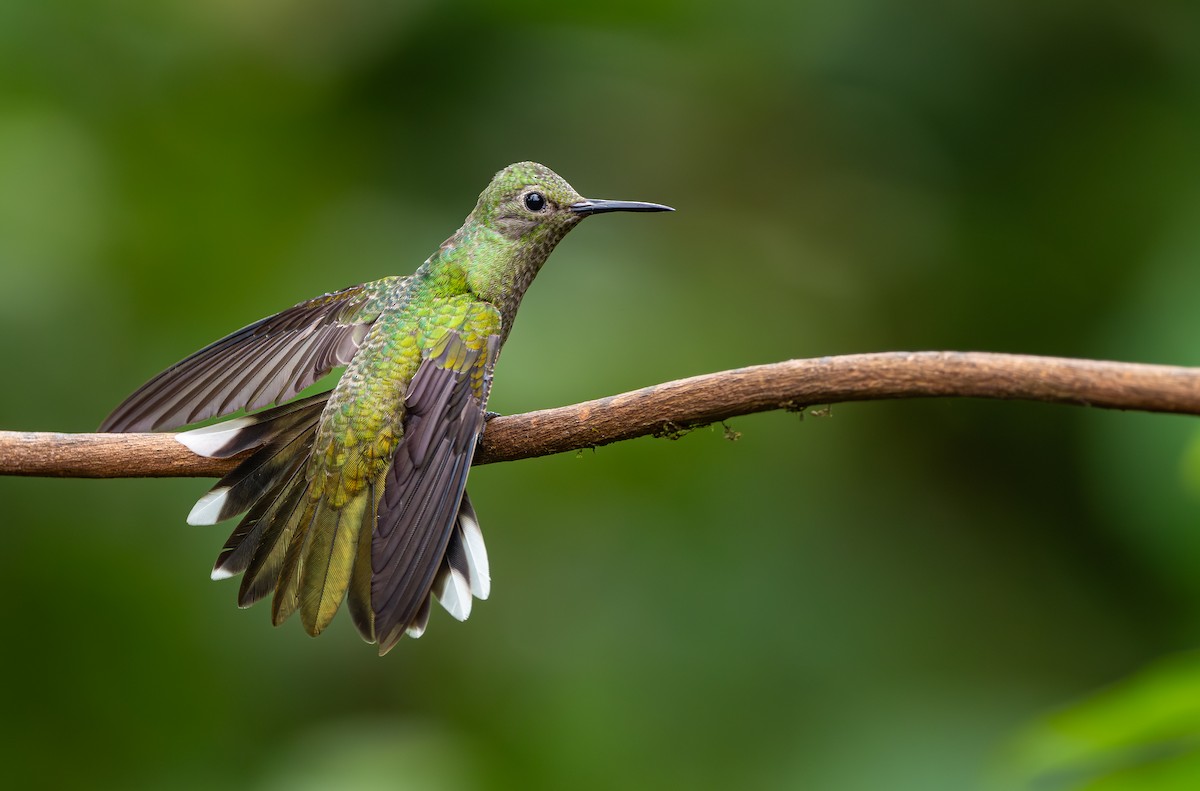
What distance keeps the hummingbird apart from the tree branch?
0.22 meters

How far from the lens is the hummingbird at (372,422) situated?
2.94 meters

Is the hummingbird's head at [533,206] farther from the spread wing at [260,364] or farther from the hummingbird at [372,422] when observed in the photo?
the spread wing at [260,364]

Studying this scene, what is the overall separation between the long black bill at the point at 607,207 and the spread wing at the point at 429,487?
454mm

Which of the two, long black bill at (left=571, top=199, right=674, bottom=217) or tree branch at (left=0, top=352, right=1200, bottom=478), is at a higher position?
long black bill at (left=571, top=199, right=674, bottom=217)

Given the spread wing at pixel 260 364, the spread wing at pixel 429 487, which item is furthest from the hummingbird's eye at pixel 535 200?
the spread wing at pixel 260 364

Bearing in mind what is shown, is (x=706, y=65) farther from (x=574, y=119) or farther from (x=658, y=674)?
(x=658, y=674)

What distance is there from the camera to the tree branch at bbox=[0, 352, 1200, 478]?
1694 millimetres

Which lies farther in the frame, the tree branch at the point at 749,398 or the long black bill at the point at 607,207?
the long black bill at the point at 607,207

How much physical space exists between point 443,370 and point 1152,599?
274 cm

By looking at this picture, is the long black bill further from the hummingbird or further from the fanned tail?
the fanned tail

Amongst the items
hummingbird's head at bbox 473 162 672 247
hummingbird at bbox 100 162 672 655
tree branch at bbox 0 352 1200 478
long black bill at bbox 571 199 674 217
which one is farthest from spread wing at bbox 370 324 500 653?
long black bill at bbox 571 199 674 217

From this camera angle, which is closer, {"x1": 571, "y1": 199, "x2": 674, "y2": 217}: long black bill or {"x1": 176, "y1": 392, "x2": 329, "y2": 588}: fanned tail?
{"x1": 176, "y1": 392, "x2": 329, "y2": 588}: fanned tail

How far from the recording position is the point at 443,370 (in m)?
3.30

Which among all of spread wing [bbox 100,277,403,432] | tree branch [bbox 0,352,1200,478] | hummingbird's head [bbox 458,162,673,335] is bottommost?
tree branch [bbox 0,352,1200,478]
